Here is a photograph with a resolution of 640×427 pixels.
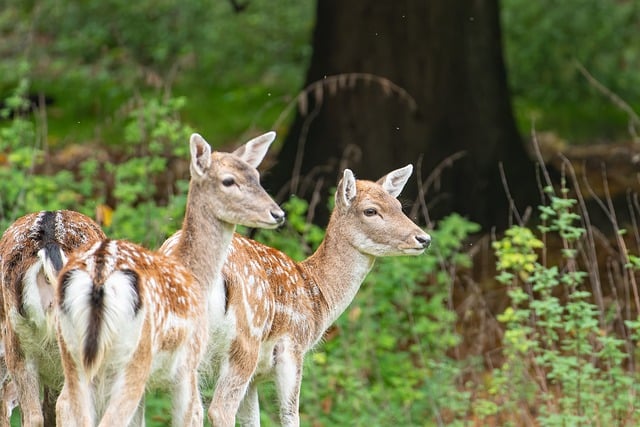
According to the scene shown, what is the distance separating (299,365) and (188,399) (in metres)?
1.10

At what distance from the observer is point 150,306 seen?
19.5 ft

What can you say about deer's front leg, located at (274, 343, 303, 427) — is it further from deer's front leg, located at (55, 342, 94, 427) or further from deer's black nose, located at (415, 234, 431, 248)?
deer's front leg, located at (55, 342, 94, 427)

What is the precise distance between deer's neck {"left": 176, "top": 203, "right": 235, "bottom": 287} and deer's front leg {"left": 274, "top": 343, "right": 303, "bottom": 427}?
767 mm

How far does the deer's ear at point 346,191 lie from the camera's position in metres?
7.71

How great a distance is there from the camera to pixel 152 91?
17031 mm

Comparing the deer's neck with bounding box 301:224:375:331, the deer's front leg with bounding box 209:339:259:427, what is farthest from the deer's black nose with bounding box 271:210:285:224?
the deer's neck with bounding box 301:224:375:331

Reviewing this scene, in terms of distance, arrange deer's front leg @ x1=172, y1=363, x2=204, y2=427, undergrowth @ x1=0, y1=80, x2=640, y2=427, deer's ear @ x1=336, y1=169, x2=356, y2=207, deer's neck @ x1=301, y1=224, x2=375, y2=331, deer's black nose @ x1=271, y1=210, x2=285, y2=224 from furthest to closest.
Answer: undergrowth @ x1=0, y1=80, x2=640, y2=427 → deer's neck @ x1=301, y1=224, x2=375, y2=331 → deer's ear @ x1=336, y1=169, x2=356, y2=207 → deer's black nose @ x1=271, y1=210, x2=285, y2=224 → deer's front leg @ x1=172, y1=363, x2=204, y2=427

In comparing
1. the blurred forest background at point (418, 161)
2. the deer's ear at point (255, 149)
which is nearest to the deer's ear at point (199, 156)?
the deer's ear at point (255, 149)

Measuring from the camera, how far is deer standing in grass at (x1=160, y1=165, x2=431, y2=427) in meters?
7.02

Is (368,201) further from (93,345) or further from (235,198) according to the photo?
(93,345)

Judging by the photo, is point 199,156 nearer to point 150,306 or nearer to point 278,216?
point 278,216

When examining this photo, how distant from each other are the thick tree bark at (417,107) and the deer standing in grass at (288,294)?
4.27 m

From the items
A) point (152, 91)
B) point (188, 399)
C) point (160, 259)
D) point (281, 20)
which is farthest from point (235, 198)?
point (281, 20)

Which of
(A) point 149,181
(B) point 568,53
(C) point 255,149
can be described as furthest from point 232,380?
(B) point 568,53
